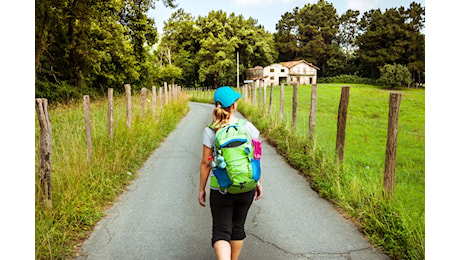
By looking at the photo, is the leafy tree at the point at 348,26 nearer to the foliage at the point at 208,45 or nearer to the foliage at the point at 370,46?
the foliage at the point at 370,46

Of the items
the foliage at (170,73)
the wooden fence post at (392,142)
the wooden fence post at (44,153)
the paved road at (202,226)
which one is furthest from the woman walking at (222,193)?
the foliage at (170,73)

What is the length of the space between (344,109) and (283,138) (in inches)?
118

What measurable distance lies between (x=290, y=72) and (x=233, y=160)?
6376 cm

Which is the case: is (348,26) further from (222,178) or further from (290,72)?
(222,178)

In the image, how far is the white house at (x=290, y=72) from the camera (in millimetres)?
61375

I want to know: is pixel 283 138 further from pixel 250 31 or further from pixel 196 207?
pixel 250 31

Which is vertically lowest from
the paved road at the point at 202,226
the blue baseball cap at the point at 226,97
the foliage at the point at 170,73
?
the paved road at the point at 202,226

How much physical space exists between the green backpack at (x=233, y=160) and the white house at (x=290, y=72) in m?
58.7

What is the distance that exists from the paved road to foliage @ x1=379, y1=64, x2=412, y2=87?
44613 mm

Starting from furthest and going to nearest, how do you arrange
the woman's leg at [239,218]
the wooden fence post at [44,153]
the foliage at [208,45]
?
1. the foliage at [208,45]
2. the wooden fence post at [44,153]
3. the woman's leg at [239,218]

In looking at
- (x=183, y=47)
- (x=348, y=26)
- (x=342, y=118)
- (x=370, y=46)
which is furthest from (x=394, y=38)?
(x=342, y=118)

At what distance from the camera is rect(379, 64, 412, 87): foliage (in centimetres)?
4488

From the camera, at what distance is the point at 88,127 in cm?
587

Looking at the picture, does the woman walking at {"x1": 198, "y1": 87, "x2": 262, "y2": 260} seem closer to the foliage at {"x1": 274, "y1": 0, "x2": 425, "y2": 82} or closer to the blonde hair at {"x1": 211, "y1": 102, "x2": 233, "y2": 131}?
the blonde hair at {"x1": 211, "y1": 102, "x2": 233, "y2": 131}
